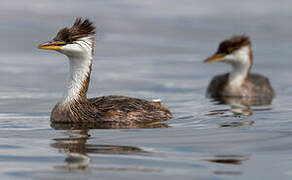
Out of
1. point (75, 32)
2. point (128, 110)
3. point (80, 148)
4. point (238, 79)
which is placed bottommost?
point (80, 148)

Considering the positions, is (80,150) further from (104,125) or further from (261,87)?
(261,87)

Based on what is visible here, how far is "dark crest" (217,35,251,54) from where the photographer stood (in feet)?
70.2

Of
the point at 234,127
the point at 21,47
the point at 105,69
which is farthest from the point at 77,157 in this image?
the point at 21,47

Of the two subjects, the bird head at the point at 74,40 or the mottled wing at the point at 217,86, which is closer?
the bird head at the point at 74,40

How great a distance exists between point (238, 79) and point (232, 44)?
1058mm

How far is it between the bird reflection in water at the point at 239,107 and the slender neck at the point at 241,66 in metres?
1.18

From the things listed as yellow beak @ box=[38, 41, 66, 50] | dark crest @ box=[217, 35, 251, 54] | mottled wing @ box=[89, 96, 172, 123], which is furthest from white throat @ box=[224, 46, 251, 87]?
yellow beak @ box=[38, 41, 66, 50]

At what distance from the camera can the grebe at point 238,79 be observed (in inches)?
830

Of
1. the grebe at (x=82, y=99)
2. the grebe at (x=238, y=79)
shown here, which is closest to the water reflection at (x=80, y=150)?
the grebe at (x=82, y=99)

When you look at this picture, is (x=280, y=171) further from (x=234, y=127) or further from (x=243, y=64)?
(x=243, y=64)

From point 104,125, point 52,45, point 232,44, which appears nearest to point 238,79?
point 232,44

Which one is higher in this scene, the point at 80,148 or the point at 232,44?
the point at 232,44

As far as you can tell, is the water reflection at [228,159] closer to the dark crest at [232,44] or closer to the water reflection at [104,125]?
the water reflection at [104,125]

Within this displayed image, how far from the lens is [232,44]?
21.5 meters
